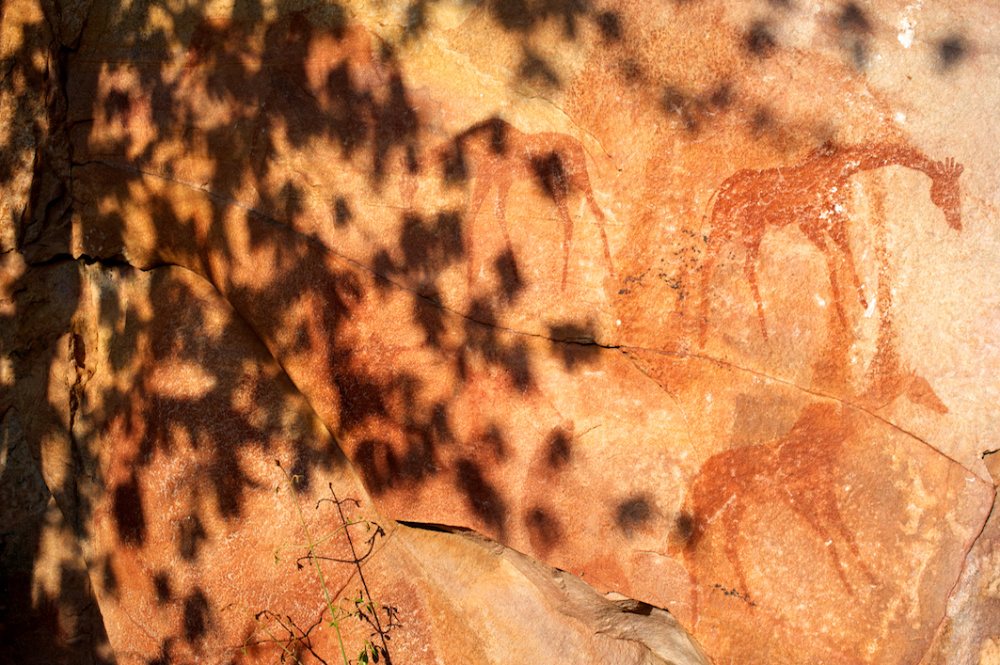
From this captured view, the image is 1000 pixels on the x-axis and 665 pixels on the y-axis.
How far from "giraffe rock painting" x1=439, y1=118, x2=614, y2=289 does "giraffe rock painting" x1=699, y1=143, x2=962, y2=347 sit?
580mm

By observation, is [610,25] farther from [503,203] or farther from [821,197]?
[821,197]

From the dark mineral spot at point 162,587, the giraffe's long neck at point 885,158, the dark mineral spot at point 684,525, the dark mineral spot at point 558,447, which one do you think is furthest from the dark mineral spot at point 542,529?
the giraffe's long neck at point 885,158

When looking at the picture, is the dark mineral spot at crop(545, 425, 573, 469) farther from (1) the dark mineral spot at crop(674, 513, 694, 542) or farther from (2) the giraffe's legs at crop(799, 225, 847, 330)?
(2) the giraffe's legs at crop(799, 225, 847, 330)

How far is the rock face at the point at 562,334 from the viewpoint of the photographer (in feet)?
9.08

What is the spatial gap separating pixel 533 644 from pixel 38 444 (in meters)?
2.81

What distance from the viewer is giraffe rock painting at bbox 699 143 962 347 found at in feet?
9.05

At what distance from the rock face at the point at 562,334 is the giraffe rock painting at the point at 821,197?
13mm

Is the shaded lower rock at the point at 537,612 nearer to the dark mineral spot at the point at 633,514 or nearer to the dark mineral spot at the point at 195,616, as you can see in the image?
the dark mineral spot at the point at 633,514

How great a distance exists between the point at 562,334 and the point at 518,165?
0.76 metres

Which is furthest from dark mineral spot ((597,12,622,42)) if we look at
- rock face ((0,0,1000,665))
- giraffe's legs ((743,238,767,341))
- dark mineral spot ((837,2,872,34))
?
giraffe's legs ((743,238,767,341))

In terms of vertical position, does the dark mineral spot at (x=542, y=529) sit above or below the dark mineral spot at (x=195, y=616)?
above

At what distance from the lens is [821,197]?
2770 millimetres

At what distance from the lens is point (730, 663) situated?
2.86 meters

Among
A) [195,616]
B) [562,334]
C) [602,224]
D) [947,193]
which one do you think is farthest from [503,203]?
[195,616]
